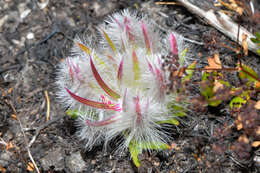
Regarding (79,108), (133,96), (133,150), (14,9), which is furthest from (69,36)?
(133,150)

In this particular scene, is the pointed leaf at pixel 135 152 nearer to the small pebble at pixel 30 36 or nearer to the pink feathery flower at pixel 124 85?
the pink feathery flower at pixel 124 85

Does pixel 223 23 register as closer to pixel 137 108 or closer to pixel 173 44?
pixel 173 44

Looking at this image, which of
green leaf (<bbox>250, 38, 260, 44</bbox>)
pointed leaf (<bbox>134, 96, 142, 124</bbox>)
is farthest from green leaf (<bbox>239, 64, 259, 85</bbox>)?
pointed leaf (<bbox>134, 96, 142, 124</bbox>)

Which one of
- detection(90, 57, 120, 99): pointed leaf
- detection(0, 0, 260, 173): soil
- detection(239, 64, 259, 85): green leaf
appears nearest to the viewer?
detection(90, 57, 120, 99): pointed leaf

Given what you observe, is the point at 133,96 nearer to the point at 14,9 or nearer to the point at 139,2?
the point at 139,2

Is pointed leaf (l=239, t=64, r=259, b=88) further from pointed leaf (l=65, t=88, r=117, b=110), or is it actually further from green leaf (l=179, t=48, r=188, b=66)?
pointed leaf (l=65, t=88, r=117, b=110)

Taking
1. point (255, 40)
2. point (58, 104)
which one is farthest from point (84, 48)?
point (255, 40)

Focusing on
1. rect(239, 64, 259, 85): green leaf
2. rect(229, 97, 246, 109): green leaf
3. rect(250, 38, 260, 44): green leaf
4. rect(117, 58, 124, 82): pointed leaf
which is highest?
rect(117, 58, 124, 82): pointed leaf
